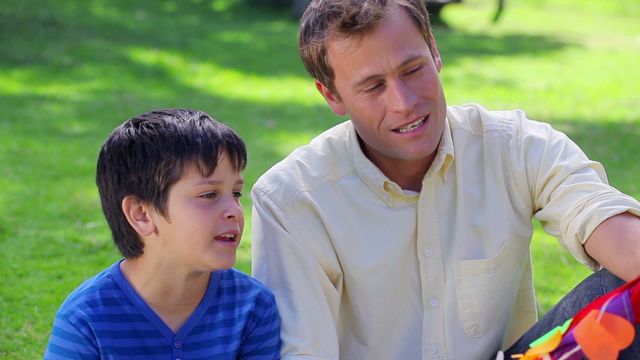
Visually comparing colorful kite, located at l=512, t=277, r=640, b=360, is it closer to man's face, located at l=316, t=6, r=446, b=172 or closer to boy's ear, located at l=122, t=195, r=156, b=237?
man's face, located at l=316, t=6, r=446, b=172

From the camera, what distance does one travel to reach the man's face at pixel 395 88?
315cm

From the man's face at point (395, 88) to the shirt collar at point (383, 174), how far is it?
4cm

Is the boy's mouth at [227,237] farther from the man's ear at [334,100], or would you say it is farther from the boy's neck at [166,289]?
the man's ear at [334,100]

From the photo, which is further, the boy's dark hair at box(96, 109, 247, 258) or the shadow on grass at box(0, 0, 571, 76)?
the shadow on grass at box(0, 0, 571, 76)

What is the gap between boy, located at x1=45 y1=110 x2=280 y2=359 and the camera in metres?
2.93

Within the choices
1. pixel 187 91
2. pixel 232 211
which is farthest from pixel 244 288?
pixel 187 91

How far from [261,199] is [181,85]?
23.0 ft

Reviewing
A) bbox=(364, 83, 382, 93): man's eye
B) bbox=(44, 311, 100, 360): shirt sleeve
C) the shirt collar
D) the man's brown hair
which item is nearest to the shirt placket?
the shirt collar

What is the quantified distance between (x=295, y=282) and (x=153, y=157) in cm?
54

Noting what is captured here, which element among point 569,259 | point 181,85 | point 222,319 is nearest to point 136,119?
point 222,319

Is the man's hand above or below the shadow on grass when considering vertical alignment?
below

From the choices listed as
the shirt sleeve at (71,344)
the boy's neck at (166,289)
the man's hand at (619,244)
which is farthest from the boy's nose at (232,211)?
the man's hand at (619,244)

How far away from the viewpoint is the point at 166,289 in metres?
3.01

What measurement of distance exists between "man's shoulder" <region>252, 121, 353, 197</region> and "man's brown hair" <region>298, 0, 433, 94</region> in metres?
0.18
